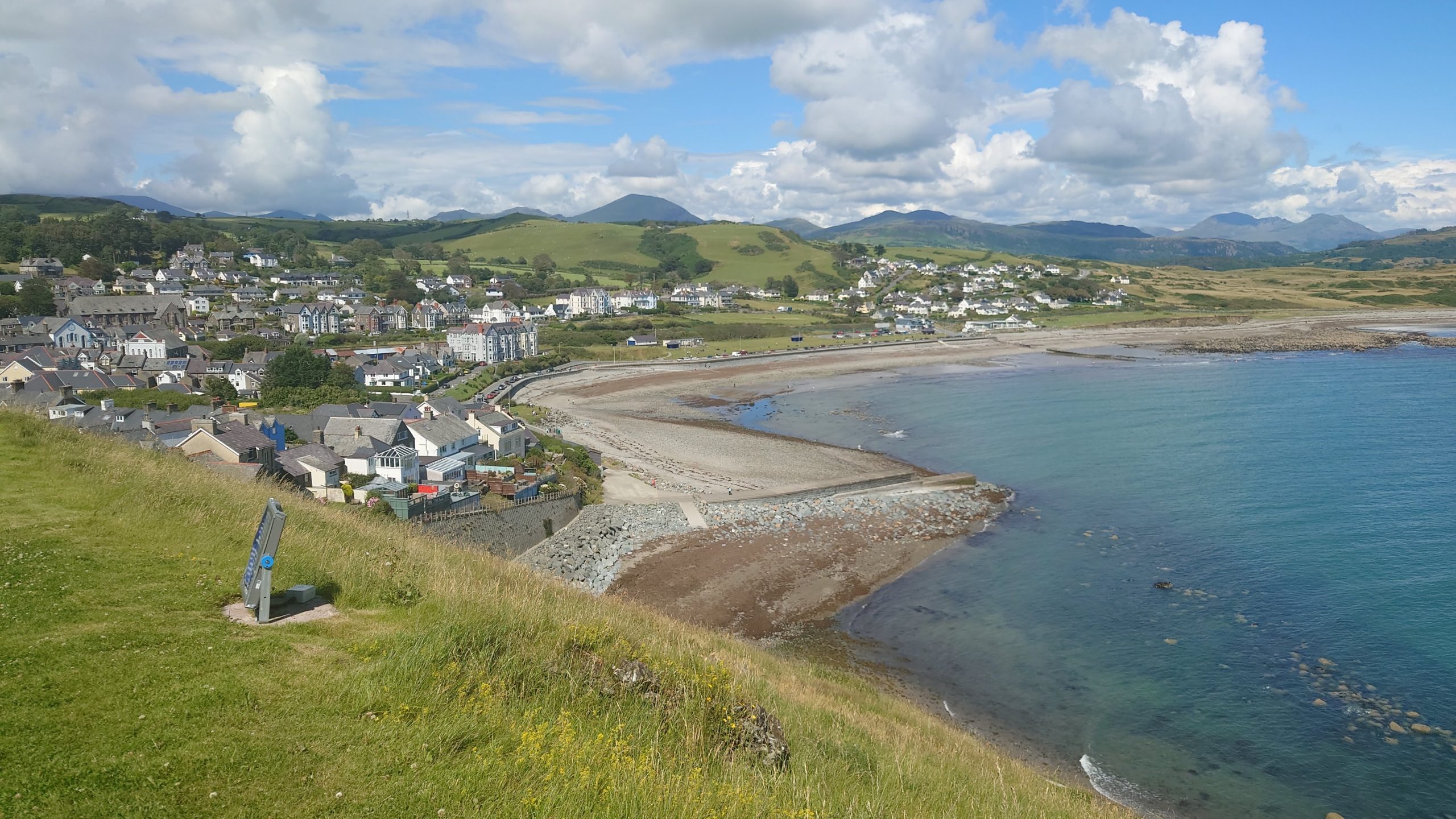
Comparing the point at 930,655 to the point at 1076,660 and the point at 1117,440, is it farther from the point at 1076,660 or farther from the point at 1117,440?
the point at 1117,440

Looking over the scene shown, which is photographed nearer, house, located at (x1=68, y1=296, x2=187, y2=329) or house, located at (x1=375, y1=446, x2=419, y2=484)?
house, located at (x1=375, y1=446, x2=419, y2=484)

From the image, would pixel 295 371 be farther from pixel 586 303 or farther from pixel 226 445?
pixel 586 303

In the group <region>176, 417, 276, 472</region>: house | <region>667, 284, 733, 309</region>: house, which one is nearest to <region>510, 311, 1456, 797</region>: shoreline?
<region>176, 417, 276, 472</region>: house

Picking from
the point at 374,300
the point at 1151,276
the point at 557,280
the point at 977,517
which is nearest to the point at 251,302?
the point at 374,300

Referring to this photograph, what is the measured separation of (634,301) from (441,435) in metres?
102

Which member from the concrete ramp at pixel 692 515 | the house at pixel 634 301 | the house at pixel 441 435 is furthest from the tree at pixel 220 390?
the house at pixel 634 301

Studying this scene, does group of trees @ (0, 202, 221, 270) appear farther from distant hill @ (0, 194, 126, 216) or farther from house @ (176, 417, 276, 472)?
house @ (176, 417, 276, 472)

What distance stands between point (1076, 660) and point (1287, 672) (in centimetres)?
493

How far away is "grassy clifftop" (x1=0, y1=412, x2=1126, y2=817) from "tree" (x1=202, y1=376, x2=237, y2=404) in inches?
1850

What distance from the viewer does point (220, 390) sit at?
181 ft

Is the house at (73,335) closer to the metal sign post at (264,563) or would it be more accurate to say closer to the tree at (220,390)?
the tree at (220,390)

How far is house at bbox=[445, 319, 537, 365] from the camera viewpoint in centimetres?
9050

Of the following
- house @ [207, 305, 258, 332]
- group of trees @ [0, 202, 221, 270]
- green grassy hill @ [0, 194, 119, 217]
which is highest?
green grassy hill @ [0, 194, 119, 217]

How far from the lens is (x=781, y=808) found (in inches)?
266
